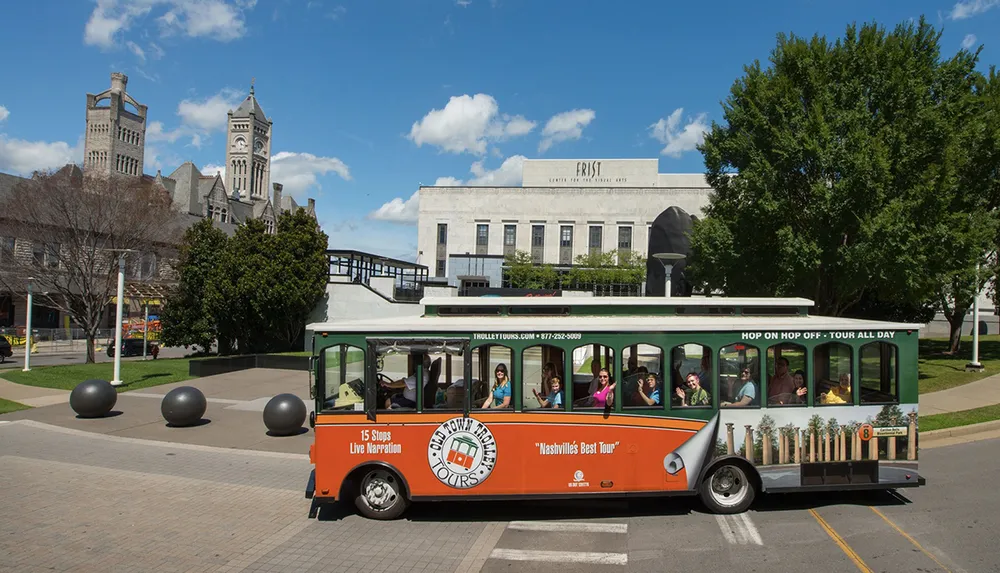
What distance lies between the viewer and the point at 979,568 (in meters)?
6.12

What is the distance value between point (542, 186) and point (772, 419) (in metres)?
72.3

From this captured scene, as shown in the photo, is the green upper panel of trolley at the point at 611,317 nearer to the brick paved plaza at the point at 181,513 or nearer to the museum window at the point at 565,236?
the brick paved plaza at the point at 181,513

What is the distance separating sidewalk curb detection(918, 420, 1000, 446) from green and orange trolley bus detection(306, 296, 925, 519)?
4.62 m

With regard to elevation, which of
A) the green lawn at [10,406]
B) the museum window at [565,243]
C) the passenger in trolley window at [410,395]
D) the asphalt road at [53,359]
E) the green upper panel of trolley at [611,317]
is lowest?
the asphalt road at [53,359]

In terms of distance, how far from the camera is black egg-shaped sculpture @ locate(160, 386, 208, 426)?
44.9ft

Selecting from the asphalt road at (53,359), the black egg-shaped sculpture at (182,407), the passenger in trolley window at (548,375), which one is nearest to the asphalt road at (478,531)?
the passenger in trolley window at (548,375)

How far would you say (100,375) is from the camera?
2139 cm

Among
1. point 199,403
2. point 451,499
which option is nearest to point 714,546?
point 451,499

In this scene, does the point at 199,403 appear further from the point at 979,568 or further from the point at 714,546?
the point at 979,568

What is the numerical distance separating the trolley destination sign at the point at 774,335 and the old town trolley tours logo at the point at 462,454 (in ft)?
3.66

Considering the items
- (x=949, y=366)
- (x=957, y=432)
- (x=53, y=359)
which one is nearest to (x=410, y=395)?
(x=957, y=432)

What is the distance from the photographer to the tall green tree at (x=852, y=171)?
16.7m

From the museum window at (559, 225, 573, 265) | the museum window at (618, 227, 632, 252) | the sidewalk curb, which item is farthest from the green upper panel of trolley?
the museum window at (559, 225, 573, 265)

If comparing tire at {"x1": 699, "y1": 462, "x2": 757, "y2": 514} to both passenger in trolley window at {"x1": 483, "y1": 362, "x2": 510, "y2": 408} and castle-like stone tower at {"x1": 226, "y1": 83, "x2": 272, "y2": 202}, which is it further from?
castle-like stone tower at {"x1": 226, "y1": 83, "x2": 272, "y2": 202}
